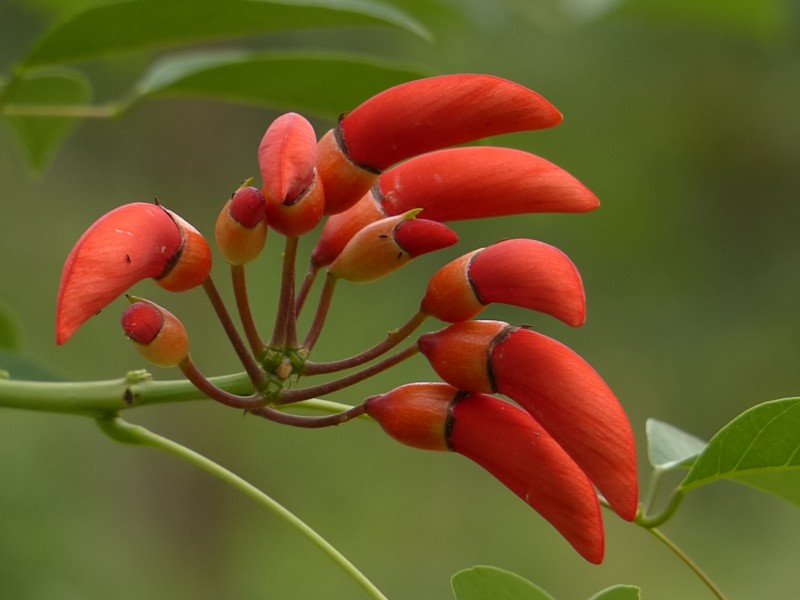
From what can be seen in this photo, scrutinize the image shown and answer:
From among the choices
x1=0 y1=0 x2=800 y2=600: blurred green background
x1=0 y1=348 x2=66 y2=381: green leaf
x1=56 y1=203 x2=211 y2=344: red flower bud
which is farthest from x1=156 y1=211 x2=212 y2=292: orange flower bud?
x1=0 y1=0 x2=800 y2=600: blurred green background

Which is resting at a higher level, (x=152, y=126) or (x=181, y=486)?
(x=152, y=126)

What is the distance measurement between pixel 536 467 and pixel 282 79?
0.57 metres

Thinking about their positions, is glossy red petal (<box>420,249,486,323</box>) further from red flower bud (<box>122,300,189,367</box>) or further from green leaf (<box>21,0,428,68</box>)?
green leaf (<box>21,0,428,68</box>)

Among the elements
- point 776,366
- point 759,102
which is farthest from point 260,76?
point 776,366

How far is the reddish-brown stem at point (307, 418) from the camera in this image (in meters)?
0.66

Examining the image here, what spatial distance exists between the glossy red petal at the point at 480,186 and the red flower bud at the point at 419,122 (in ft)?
0.06

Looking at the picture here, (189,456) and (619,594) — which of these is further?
(189,456)

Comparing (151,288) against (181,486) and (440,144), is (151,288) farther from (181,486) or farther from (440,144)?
(440,144)

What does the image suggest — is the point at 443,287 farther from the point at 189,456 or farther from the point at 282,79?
the point at 282,79

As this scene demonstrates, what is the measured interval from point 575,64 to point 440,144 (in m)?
2.19

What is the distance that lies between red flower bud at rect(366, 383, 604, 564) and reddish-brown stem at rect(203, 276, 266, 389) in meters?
0.07

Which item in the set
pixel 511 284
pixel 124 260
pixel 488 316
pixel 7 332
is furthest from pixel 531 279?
pixel 488 316

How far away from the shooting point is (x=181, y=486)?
4.03 m

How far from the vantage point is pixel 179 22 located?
39.9 inches
